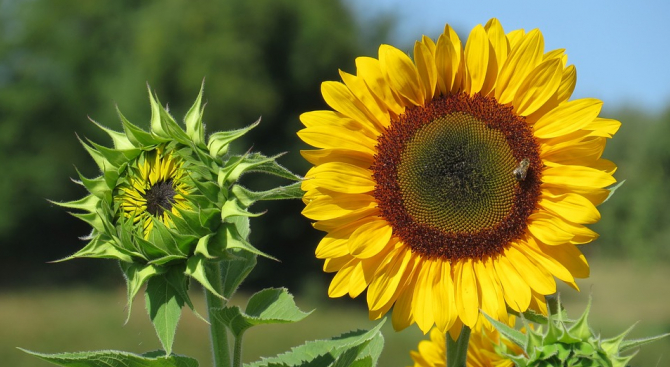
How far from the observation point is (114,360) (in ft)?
7.14

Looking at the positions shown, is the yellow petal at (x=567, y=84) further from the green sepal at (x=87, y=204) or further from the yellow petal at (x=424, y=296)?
the green sepal at (x=87, y=204)

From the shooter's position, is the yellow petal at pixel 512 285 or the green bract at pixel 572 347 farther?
the yellow petal at pixel 512 285

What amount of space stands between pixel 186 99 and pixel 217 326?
29.6 metres

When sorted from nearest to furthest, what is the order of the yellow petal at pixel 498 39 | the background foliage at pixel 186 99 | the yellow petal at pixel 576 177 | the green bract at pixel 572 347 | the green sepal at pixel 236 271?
the green bract at pixel 572 347 → the yellow petal at pixel 576 177 → the yellow petal at pixel 498 39 → the green sepal at pixel 236 271 → the background foliage at pixel 186 99

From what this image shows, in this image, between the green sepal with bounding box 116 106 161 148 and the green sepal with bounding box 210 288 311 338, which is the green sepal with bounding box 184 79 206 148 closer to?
the green sepal with bounding box 116 106 161 148

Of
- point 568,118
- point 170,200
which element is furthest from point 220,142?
point 568,118

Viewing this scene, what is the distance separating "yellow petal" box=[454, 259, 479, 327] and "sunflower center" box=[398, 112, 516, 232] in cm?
11

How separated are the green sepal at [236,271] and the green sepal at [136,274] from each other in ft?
0.84

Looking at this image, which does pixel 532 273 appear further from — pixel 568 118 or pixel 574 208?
pixel 568 118

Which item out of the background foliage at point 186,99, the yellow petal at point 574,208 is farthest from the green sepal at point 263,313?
the background foliage at point 186,99

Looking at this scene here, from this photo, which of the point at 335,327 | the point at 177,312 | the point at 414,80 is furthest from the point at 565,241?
the point at 335,327

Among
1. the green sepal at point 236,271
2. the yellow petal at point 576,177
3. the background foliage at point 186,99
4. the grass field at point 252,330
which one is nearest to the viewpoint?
the yellow petal at point 576,177

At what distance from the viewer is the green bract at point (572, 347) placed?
1.73 meters

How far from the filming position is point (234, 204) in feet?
7.07
